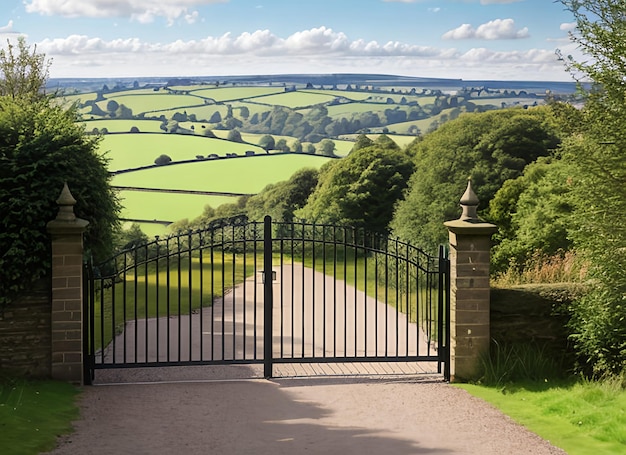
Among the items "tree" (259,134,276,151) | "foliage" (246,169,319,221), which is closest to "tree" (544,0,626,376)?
"foliage" (246,169,319,221)

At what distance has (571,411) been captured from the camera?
30.1ft

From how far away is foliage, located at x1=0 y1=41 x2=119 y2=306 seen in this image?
10195 millimetres

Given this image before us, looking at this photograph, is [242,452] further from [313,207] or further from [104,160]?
[313,207]

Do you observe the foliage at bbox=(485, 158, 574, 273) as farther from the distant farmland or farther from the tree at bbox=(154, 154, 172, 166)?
the tree at bbox=(154, 154, 172, 166)

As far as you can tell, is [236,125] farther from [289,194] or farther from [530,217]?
[530,217]

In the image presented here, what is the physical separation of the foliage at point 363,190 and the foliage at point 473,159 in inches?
41.0

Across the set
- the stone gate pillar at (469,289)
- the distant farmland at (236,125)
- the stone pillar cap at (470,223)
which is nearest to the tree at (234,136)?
the distant farmland at (236,125)

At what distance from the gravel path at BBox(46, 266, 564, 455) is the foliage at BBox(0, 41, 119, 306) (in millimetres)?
1733

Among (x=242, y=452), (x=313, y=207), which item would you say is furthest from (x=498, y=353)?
(x=313, y=207)

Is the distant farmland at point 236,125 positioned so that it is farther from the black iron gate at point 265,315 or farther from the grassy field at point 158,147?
the black iron gate at point 265,315

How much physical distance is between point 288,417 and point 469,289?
2.83 meters

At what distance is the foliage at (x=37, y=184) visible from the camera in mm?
10195

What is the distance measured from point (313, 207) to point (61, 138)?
70.0ft

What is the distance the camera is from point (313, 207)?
32.3 m
